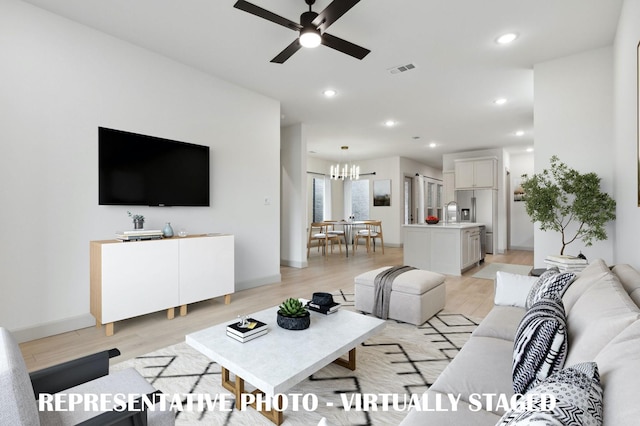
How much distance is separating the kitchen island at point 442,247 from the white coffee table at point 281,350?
12.3 ft

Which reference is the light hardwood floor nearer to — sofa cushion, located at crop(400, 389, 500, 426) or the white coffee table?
the white coffee table

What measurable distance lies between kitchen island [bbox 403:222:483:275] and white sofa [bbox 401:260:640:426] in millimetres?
3576

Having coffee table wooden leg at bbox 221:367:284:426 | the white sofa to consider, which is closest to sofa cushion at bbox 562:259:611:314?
the white sofa

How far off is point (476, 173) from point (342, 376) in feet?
23.5

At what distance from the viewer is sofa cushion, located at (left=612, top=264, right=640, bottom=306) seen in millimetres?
1302

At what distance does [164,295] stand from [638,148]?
4010mm

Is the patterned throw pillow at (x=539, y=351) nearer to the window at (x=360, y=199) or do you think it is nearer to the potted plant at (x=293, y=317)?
the potted plant at (x=293, y=317)

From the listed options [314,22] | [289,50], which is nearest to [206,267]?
[289,50]

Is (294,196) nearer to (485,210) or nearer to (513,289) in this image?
(513,289)

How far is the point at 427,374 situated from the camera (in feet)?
6.86

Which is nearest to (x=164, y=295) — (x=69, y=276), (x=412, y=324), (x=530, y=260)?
(x=69, y=276)

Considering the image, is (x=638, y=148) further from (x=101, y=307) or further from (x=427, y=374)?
(x=101, y=307)

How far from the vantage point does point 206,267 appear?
3.46 m

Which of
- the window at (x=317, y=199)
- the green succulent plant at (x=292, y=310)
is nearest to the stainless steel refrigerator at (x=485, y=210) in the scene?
the window at (x=317, y=199)
